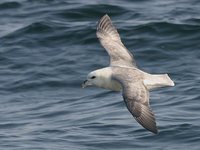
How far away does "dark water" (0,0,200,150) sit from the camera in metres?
12.5

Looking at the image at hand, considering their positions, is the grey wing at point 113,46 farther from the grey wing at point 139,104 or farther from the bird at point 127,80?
the grey wing at point 139,104

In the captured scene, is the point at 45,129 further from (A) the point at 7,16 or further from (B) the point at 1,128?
(A) the point at 7,16

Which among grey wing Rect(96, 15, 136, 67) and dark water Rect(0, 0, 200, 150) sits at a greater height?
grey wing Rect(96, 15, 136, 67)

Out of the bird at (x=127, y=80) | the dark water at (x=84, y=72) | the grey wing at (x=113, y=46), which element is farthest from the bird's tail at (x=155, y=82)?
the dark water at (x=84, y=72)

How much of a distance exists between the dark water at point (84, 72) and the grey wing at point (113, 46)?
44.8 inches

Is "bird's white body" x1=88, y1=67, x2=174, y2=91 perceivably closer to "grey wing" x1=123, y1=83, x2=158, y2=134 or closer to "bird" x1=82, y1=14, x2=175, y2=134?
"bird" x1=82, y1=14, x2=175, y2=134

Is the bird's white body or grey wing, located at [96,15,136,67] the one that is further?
grey wing, located at [96,15,136,67]

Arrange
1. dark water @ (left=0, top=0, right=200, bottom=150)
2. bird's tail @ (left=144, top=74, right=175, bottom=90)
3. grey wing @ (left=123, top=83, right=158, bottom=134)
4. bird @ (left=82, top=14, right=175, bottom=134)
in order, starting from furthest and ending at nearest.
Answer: dark water @ (left=0, top=0, right=200, bottom=150) → bird's tail @ (left=144, top=74, right=175, bottom=90) → bird @ (left=82, top=14, right=175, bottom=134) → grey wing @ (left=123, top=83, right=158, bottom=134)

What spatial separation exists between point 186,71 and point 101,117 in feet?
7.34

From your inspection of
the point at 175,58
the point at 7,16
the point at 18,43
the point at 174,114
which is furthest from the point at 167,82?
the point at 7,16

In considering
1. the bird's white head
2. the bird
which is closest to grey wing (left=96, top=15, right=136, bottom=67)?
the bird

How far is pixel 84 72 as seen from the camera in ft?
49.2

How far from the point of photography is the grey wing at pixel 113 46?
1213cm

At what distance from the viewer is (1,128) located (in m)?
13.3
